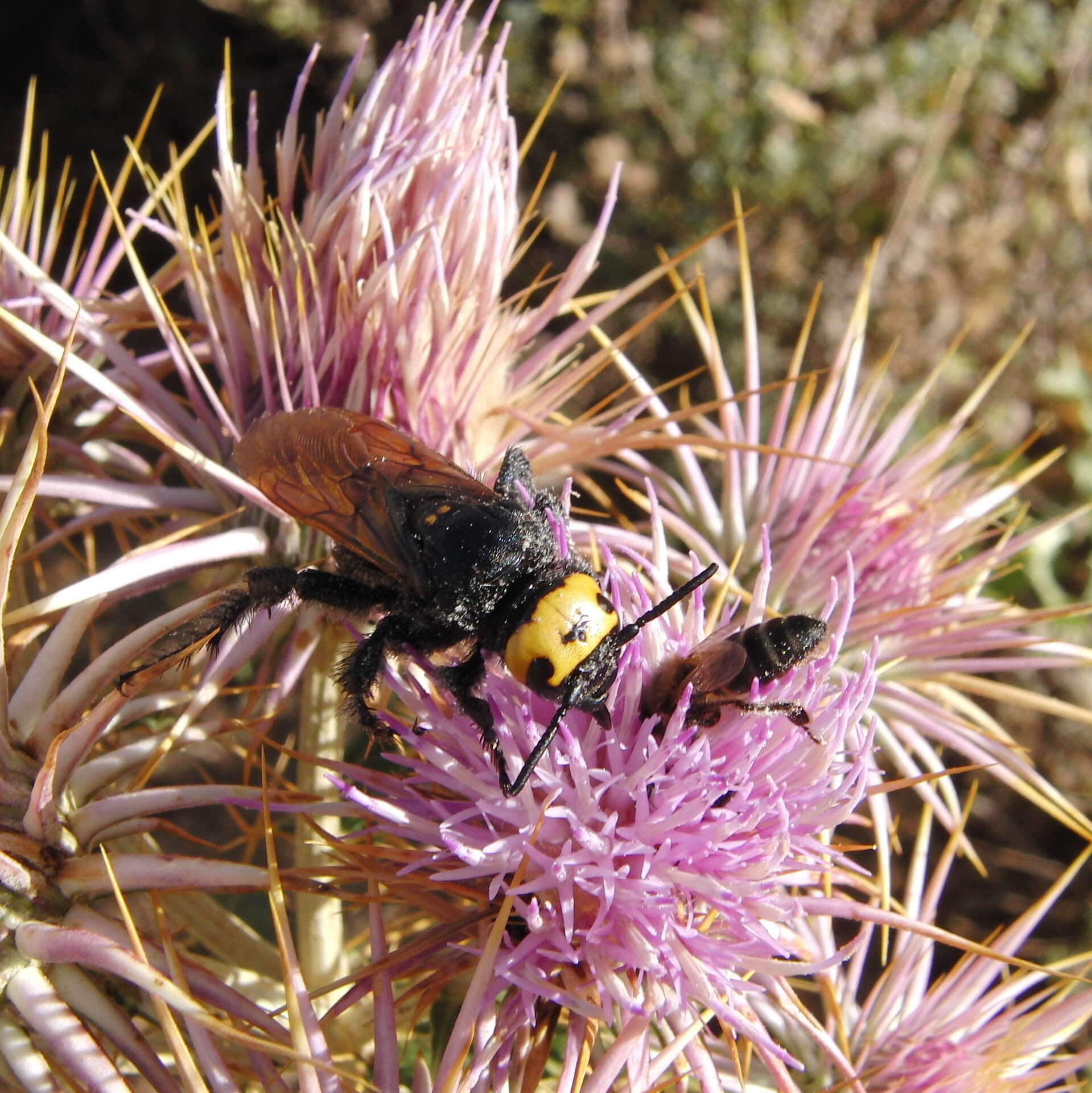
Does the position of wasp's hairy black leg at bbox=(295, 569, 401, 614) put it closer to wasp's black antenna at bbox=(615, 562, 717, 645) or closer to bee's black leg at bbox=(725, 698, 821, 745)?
wasp's black antenna at bbox=(615, 562, 717, 645)

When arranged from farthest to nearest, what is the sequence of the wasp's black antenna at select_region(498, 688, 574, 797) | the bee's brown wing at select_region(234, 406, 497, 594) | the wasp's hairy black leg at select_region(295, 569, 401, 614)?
the wasp's hairy black leg at select_region(295, 569, 401, 614) → the bee's brown wing at select_region(234, 406, 497, 594) → the wasp's black antenna at select_region(498, 688, 574, 797)

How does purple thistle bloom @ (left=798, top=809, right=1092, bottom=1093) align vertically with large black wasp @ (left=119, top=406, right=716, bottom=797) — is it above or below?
below

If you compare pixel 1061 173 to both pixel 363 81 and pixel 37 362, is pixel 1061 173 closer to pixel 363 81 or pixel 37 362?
pixel 363 81

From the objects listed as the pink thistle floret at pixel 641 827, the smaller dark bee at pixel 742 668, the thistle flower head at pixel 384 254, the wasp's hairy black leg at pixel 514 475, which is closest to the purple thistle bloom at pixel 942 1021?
the pink thistle floret at pixel 641 827

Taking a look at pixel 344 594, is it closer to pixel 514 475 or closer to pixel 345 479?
pixel 345 479

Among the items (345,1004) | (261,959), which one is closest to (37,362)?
(261,959)

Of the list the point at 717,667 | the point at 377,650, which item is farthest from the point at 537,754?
the point at 377,650

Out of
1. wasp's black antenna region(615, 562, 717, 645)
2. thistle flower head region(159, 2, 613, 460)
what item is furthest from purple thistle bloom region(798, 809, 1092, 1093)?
thistle flower head region(159, 2, 613, 460)
